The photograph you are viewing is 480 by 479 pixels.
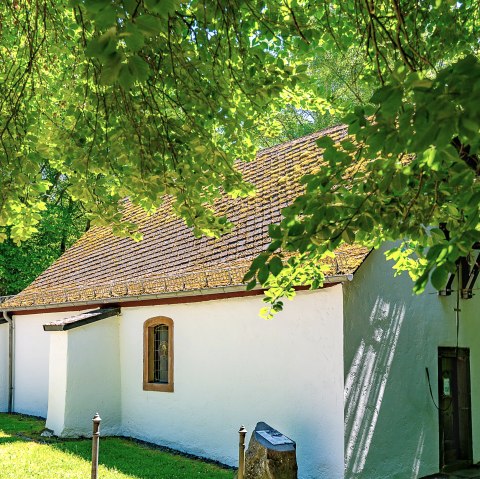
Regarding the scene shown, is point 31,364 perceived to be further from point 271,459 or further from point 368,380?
point 368,380

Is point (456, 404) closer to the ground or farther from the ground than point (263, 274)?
closer to the ground

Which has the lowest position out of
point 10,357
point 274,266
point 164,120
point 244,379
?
point 10,357

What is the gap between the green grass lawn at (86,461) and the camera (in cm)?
995

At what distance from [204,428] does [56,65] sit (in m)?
6.44

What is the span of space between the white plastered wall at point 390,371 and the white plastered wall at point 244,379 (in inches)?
9.8

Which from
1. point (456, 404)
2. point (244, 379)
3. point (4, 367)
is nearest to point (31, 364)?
point (4, 367)

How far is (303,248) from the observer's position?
3.89 m

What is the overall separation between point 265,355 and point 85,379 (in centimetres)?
472

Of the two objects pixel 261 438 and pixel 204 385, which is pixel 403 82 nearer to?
Answer: pixel 261 438

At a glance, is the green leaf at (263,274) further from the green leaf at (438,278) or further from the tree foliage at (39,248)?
the tree foliage at (39,248)

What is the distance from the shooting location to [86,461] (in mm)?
10844

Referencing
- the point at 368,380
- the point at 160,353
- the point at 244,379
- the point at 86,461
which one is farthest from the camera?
the point at 160,353

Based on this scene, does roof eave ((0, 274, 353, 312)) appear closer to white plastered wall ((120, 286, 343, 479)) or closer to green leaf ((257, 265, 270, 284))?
white plastered wall ((120, 286, 343, 479))

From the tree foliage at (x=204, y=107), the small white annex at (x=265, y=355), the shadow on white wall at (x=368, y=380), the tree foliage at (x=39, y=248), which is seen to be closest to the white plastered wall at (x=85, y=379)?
the small white annex at (x=265, y=355)
